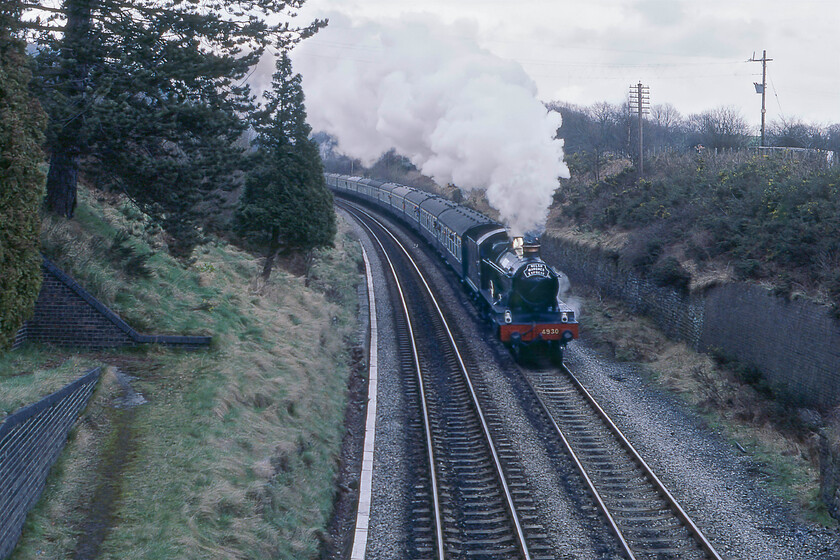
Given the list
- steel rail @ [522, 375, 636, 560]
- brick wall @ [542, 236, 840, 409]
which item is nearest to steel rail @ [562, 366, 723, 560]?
steel rail @ [522, 375, 636, 560]

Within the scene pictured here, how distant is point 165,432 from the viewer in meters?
9.59

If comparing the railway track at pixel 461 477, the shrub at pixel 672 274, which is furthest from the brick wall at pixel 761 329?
the railway track at pixel 461 477

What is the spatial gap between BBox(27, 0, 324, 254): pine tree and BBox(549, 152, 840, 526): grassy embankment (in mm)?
11701

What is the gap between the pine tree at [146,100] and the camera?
12211 millimetres

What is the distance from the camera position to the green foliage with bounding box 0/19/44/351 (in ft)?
28.1

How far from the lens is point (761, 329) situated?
53.3 feet

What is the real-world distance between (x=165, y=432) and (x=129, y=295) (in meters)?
5.07

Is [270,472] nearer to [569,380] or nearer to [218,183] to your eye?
[218,183]

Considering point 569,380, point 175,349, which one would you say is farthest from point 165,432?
point 569,380

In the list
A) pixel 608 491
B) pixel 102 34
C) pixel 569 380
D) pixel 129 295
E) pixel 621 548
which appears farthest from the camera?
pixel 569 380

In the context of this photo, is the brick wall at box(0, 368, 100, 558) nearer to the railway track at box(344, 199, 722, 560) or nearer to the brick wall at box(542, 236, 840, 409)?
the railway track at box(344, 199, 722, 560)

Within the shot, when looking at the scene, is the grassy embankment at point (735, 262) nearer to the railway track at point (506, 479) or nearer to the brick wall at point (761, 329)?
the brick wall at point (761, 329)

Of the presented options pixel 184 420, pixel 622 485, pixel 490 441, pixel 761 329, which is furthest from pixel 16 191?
pixel 761 329

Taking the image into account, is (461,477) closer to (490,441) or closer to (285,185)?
(490,441)
